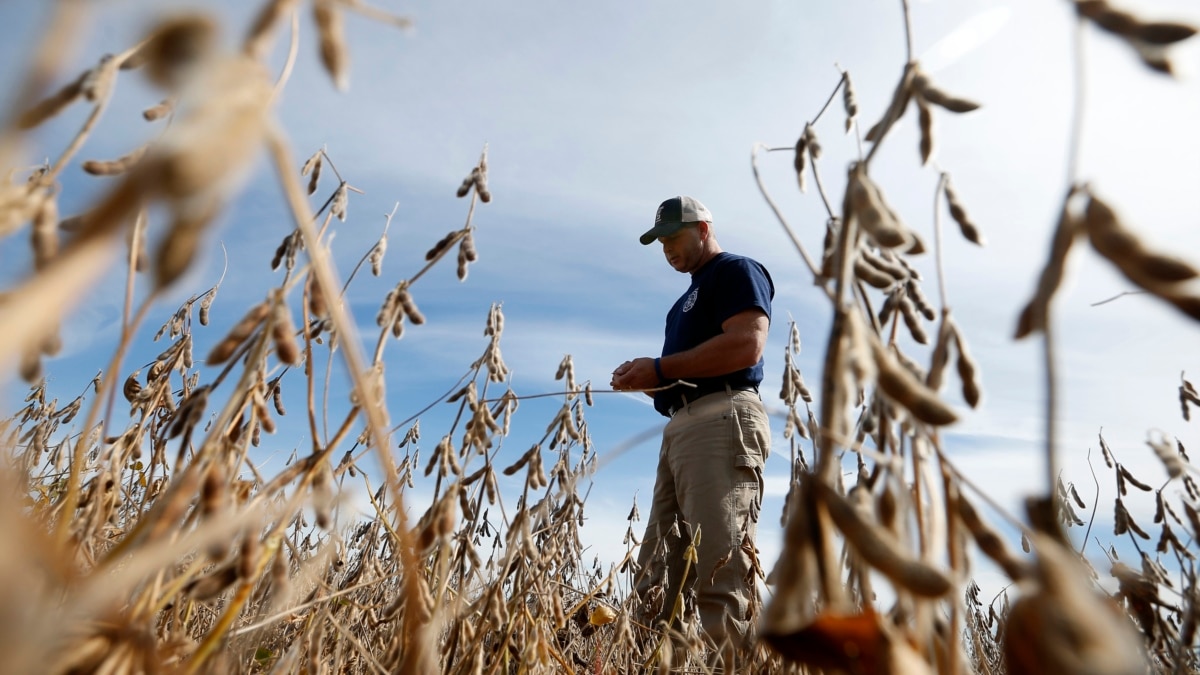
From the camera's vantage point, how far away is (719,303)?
12.6 feet

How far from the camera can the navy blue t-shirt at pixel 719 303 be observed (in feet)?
12.2

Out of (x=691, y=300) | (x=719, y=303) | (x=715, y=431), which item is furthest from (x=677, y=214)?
(x=715, y=431)

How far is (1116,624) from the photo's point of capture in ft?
1.70

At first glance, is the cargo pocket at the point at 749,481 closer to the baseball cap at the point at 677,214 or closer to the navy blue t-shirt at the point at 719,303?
the navy blue t-shirt at the point at 719,303

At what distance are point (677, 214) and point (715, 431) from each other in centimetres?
144

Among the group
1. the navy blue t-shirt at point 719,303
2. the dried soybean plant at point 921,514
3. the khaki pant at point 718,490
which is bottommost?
the dried soybean plant at point 921,514

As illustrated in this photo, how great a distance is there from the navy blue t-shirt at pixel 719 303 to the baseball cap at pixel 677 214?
34 cm

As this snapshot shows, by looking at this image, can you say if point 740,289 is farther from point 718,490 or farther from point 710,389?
point 718,490

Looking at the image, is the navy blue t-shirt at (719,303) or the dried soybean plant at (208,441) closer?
the dried soybean plant at (208,441)

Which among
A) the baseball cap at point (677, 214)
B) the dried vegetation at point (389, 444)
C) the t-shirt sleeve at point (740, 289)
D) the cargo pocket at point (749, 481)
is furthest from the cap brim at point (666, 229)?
the dried vegetation at point (389, 444)

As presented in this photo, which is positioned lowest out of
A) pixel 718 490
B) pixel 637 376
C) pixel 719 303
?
pixel 718 490

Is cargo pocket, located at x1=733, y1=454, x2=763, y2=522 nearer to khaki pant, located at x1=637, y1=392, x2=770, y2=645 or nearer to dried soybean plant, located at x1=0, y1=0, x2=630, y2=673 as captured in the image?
khaki pant, located at x1=637, y1=392, x2=770, y2=645

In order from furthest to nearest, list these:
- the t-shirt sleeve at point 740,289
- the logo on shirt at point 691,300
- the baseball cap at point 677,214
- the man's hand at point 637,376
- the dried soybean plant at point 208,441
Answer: the baseball cap at point 677,214, the logo on shirt at point 691,300, the t-shirt sleeve at point 740,289, the man's hand at point 637,376, the dried soybean plant at point 208,441

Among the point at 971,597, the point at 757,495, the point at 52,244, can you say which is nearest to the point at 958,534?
the point at 52,244
